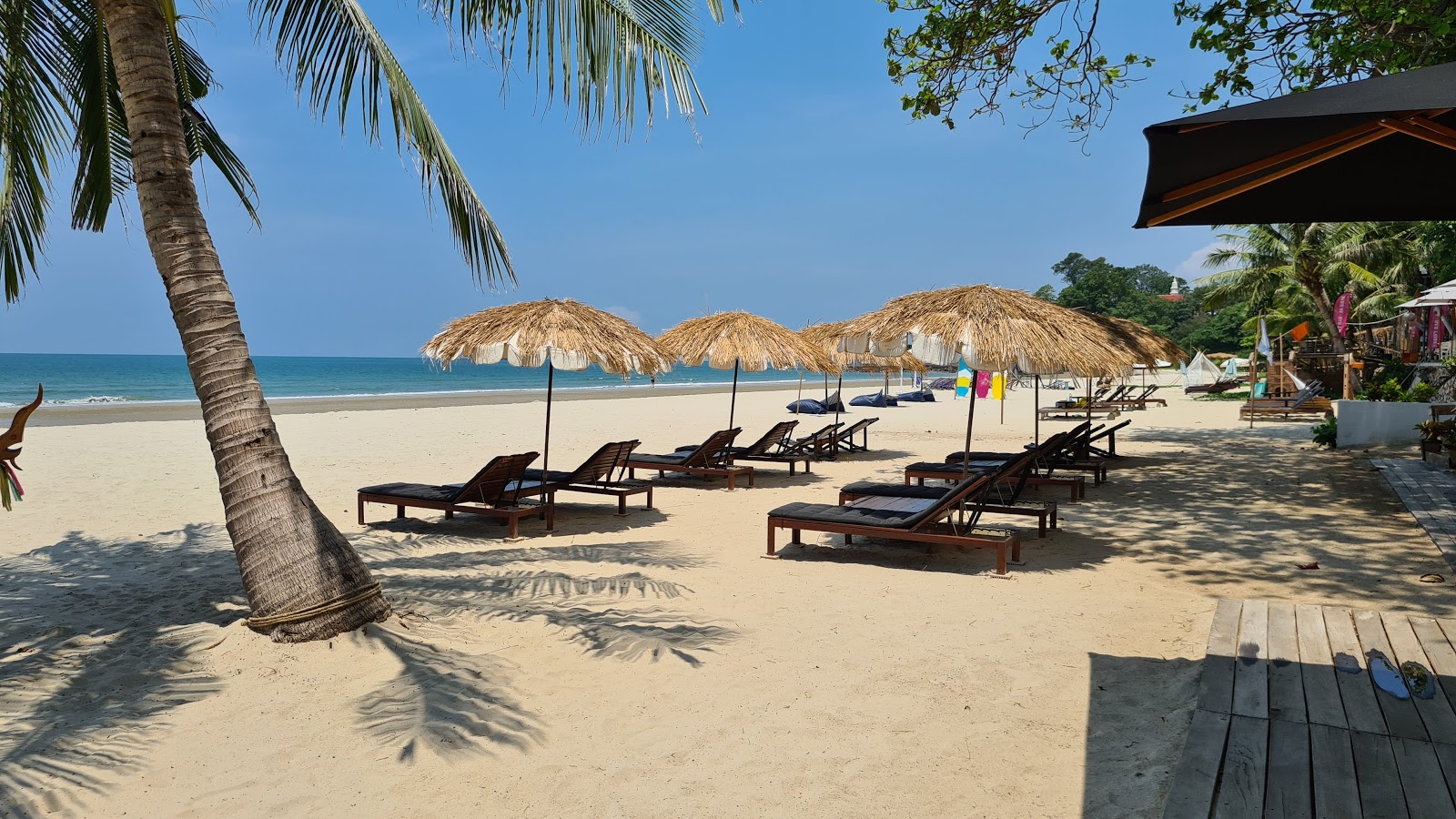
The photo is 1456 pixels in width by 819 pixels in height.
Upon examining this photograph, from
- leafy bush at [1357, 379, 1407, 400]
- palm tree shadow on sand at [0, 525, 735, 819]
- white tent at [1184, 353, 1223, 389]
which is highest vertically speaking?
white tent at [1184, 353, 1223, 389]

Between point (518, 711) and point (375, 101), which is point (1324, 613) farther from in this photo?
point (375, 101)

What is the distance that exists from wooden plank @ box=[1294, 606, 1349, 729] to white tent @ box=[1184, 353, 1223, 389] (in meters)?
38.7

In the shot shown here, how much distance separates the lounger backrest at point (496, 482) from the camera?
316 inches

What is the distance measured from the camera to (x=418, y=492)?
840 cm

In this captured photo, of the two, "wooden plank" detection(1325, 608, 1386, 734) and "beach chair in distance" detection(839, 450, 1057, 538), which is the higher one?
"beach chair in distance" detection(839, 450, 1057, 538)

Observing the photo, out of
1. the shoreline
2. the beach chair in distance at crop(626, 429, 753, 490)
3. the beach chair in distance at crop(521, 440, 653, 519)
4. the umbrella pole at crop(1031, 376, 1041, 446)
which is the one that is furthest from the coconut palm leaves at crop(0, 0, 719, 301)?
the shoreline

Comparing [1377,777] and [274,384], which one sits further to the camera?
[274,384]

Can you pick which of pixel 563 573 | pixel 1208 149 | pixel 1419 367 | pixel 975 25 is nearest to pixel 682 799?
pixel 1208 149

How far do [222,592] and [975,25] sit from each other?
8.39m

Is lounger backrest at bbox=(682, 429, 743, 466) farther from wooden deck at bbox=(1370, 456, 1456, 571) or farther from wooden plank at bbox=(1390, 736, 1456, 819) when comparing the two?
wooden plank at bbox=(1390, 736, 1456, 819)

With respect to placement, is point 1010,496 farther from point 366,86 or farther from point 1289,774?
point 366,86

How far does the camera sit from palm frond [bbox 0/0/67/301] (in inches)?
213

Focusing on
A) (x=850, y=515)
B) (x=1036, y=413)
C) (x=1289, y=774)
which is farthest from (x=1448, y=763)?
(x=1036, y=413)

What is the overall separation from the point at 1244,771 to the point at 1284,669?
1177mm
